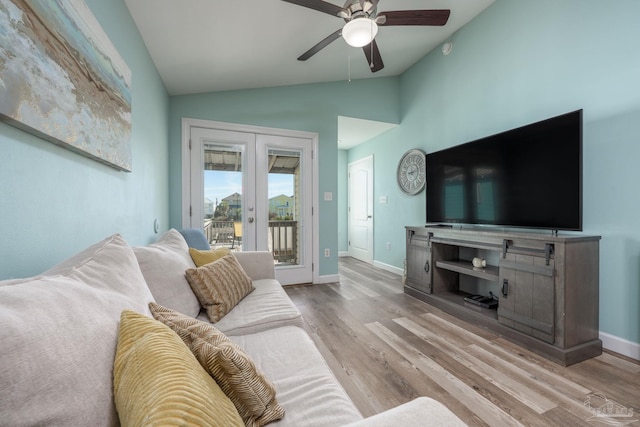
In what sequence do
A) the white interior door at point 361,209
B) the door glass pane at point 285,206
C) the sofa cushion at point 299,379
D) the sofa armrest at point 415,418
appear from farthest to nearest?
the white interior door at point 361,209 → the door glass pane at point 285,206 → the sofa cushion at point 299,379 → the sofa armrest at point 415,418

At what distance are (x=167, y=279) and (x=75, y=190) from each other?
549 millimetres

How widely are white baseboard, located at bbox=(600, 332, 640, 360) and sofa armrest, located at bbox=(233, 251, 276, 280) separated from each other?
2531mm

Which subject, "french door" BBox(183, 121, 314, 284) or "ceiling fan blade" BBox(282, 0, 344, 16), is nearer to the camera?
"ceiling fan blade" BBox(282, 0, 344, 16)

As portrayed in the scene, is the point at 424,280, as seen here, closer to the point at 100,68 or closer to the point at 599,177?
the point at 599,177

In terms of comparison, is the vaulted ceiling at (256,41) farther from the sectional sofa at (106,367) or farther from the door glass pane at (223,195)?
the sectional sofa at (106,367)

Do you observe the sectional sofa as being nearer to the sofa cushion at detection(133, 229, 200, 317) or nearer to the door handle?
the sofa cushion at detection(133, 229, 200, 317)

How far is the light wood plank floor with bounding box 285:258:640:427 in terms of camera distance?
137 centimetres

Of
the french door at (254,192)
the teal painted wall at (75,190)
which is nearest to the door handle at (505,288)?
the french door at (254,192)

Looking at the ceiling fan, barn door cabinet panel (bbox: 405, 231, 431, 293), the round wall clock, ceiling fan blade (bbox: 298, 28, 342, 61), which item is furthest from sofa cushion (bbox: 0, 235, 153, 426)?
the round wall clock

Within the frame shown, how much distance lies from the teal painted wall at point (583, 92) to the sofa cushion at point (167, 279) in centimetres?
286

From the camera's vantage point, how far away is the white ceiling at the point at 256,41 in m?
1.93

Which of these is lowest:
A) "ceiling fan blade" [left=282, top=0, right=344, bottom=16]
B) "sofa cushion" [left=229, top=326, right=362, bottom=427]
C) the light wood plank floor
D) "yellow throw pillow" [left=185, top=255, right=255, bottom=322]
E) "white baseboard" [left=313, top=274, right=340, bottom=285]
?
the light wood plank floor

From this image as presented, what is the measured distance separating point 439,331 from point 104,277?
7.78 feet

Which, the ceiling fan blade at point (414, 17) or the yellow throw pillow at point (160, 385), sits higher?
the ceiling fan blade at point (414, 17)
